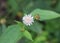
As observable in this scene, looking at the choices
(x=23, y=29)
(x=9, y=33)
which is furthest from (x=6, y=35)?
(x=23, y=29)

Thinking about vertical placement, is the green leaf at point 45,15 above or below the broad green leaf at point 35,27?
above

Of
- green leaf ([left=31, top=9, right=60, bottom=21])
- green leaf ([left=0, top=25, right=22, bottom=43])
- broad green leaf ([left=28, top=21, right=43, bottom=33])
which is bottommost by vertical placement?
green leaf ([left=0, top=25, right=22, bottom=43])

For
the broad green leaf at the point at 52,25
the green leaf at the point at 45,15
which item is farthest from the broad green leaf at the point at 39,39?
the green leaf at the point at 45,15

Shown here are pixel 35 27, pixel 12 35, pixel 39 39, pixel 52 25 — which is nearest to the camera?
pixel 12 35

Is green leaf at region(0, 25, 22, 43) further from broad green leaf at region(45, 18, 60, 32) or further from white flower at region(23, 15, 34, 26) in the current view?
broad green leaf at region(45, 18, 60, 32)

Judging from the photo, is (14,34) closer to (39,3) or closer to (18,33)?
(18,33)

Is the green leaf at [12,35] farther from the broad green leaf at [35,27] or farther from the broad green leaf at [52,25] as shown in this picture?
the broad green leaf at [52,25]

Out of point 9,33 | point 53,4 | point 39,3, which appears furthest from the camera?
point 53,4

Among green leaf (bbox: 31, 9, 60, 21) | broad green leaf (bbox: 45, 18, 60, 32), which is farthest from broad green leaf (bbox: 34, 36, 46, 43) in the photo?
green leaf (bbox: 31, 9, 60, 21)

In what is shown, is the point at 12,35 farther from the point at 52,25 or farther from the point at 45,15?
the point at 52,25

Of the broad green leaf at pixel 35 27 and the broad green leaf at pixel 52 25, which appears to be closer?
the broad green leaf at pixel 35 27

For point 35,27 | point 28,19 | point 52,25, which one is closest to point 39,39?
point 52,25
